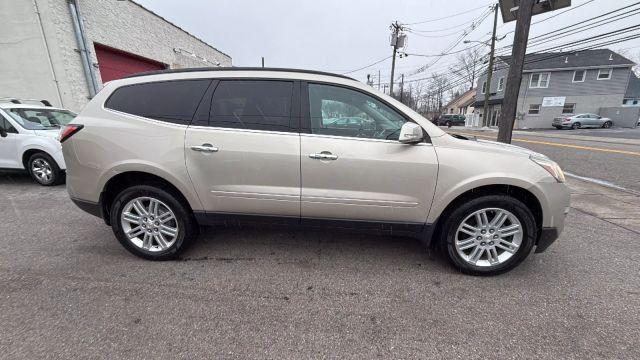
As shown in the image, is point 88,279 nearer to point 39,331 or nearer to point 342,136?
point 39,331

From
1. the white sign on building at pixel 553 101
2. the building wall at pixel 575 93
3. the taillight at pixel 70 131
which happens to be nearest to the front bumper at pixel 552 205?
the taillight at pixel 70 131

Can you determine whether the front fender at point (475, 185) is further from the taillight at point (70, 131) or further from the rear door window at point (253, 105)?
the taillight at point (70, 131)

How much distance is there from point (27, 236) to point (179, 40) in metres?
15.3

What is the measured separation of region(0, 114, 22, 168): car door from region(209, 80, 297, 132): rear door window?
5.39 meters

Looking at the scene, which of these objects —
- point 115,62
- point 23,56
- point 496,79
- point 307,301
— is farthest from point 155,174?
point 496,79

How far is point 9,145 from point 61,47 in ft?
17.6

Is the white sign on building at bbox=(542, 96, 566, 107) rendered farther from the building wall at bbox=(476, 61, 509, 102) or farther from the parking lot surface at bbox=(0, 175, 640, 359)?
the parking lot surface at bbox=(0, 175, 640, 359)

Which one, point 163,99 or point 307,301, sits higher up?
point 163,99

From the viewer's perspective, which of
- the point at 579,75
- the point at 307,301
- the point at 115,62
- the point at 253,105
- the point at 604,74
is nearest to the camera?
the point at 307,301

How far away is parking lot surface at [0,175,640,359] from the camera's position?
75.5 inches

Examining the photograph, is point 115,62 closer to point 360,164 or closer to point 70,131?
point 70,131

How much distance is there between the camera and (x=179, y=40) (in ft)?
51.6

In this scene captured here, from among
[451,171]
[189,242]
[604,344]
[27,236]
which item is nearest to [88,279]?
[189,242]

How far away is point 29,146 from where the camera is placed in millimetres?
5363
